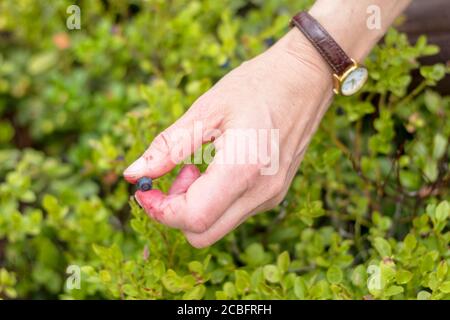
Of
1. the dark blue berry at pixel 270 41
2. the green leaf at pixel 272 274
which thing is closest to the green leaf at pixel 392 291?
the green leaf at pixel 272 274

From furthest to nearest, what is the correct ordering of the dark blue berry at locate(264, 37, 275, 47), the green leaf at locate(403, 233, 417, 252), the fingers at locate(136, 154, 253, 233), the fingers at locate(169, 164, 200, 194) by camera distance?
1. the dark blue berry at locate(264, 37, 275, 47)
2. the green leaf at locate(403, 233, 417, 252)
3. the fingers at locate(169, 164, 200, 194)
4. the fingers at locate(136, 154, 253, 233)

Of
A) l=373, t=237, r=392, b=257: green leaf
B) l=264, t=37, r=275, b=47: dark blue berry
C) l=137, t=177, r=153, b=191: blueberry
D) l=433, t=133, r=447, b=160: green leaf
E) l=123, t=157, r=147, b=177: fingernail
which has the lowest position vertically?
l=373, t=237, r=392, b=257: green leaf

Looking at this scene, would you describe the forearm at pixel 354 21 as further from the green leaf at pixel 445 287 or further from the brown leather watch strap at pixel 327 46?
the green leaf at pixel 445 287

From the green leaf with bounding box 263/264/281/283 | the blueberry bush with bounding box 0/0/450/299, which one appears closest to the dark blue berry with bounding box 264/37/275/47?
the blueberry bush with bounding box 0/0/450/299

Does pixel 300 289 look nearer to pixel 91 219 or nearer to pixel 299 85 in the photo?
pixel 299 85

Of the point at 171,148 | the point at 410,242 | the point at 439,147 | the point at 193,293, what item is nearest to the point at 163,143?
the point at 171,148

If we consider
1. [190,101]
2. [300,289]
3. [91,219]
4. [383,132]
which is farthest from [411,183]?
[91,219]

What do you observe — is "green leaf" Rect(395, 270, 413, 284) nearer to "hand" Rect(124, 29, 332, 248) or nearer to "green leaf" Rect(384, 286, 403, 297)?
"green leaf" Rect(384, 286, 403, 297)
